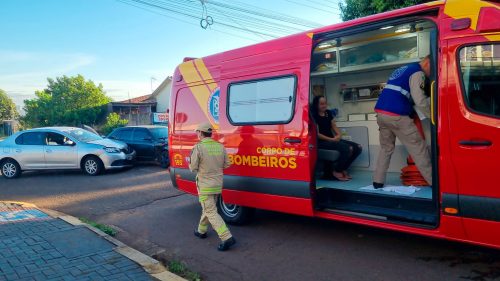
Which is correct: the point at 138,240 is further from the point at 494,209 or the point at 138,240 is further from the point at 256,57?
the point at 494,209

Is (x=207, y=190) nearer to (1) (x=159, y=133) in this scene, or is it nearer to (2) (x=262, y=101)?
(2) (x=262, y=101)

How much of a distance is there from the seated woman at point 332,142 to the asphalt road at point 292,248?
93 cm

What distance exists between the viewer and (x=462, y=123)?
12.0 ft

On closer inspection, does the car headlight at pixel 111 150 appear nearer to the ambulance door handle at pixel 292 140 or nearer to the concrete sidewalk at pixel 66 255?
the concrete sidewalk at pixel 66 255

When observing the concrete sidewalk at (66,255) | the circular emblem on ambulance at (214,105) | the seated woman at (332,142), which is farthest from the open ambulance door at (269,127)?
the concrete sidewalk at (66,255)

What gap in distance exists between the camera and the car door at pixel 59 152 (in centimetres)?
1255

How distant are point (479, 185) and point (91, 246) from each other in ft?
15.4

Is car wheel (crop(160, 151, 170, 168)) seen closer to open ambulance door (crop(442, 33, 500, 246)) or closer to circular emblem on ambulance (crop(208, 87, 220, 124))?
circular emblem on ambulance (crop(208, 87, 220, 124))

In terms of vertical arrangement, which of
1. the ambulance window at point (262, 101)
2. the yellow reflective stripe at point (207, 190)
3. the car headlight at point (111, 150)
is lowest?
the yellow reflective stripe at point (207, 190)

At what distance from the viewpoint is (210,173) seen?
5.23 metres

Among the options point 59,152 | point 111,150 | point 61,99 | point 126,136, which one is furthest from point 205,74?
point 61,99

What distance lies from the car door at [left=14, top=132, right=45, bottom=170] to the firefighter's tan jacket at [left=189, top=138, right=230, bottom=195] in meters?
9.55

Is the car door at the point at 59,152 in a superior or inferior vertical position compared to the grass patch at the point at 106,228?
superior

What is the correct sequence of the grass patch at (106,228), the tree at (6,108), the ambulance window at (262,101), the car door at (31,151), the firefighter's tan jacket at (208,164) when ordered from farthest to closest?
the tree at (6,108)
the car door at (31,151)
the grass patch at (106,228)
the firefighter's tan jacket at (208,164)
the ambulance window at (262,101)
